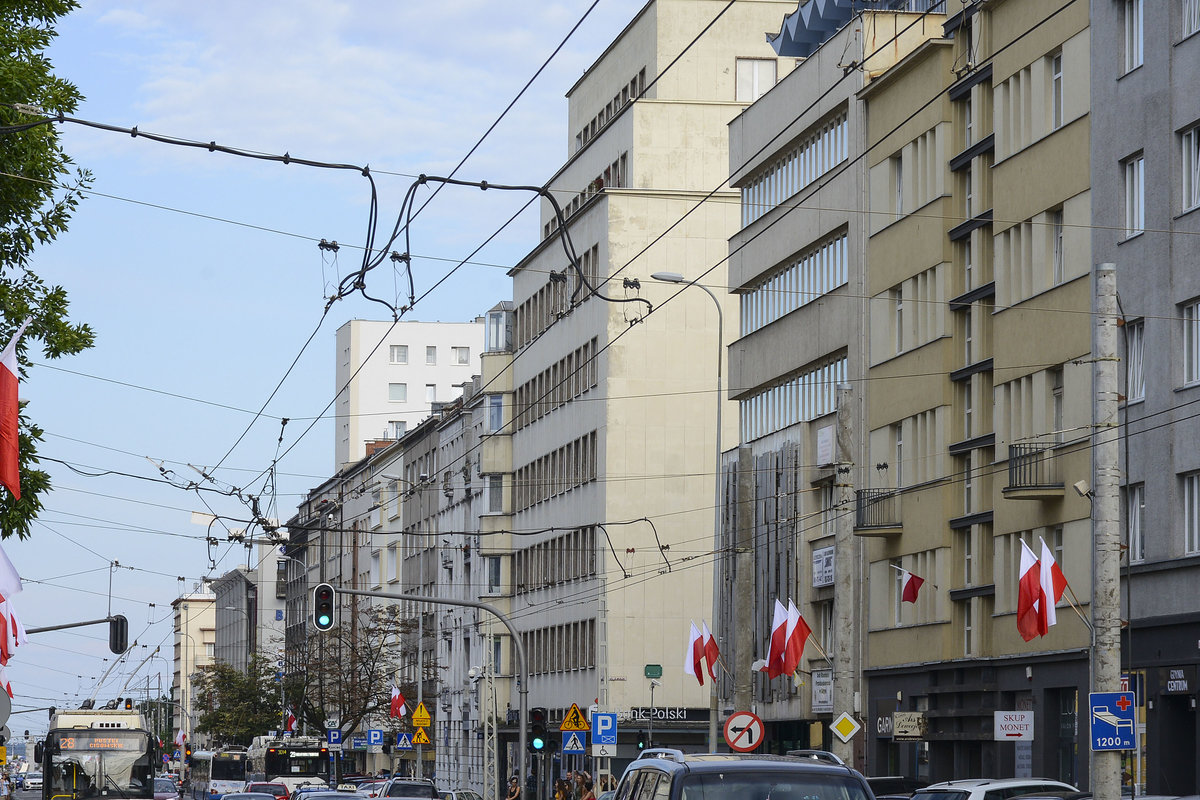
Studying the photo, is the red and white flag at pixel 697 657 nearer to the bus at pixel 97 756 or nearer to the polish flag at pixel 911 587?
the polish flag at pixel 911 587

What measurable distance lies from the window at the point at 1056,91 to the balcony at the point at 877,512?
35.2 feet

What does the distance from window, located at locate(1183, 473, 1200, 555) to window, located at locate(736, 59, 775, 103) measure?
39116mm

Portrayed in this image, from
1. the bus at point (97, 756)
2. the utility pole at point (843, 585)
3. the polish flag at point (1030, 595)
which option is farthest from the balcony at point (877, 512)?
the bus at point (97, 756)

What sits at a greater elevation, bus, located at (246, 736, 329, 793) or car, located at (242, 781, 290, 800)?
car, located at (242, 781, 290, 800)

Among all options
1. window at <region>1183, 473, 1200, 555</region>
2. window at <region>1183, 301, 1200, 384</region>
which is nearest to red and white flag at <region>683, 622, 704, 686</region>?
window at <region>1183, 473, 1200, 555</region>

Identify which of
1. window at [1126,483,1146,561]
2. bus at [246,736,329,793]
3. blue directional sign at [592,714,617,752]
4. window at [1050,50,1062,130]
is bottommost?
bus at [246,736,329,793]

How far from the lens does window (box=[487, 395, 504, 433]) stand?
8369 centimetres

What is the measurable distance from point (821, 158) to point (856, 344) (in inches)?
225

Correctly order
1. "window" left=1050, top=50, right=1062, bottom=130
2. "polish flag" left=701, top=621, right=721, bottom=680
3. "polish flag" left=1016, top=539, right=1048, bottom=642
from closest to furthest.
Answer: "polish flag" left=1016, top=539, right=1048, bottom=642 → "window" left=1050, top=50, right=1062, bottom=130 → "polish flag" left=701, top=621, right=721, bottom=680

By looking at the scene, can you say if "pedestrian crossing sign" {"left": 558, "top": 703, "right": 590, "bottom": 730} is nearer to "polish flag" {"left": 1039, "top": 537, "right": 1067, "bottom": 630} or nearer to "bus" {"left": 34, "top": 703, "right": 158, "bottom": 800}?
"bus" {"left": 34, "top": 703, "right": 158, "bottom": 800}

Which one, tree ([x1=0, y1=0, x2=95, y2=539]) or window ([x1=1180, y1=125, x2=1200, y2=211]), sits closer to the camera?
tree ([x1=0, y1=0, x2=95, y2=539])

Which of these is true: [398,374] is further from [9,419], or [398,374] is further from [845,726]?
[9,419]

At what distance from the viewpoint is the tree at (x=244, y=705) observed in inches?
4375

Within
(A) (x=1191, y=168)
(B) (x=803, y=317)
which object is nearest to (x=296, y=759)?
(B) (x=803, y=317)
